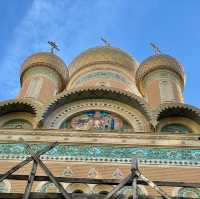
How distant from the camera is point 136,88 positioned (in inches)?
679

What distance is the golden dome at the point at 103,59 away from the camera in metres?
18.1

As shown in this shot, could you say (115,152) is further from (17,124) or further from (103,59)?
(103,59)

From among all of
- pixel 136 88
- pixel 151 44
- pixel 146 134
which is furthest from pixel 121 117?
pixel 151 44

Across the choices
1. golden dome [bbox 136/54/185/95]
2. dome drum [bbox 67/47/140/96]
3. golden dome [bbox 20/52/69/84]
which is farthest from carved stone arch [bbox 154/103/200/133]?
golden dome [bbox 20/52/69/84]

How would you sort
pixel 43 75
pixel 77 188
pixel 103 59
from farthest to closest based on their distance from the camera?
1. pixel 103 59
2. pixel 43 75
3. pixel 77 188

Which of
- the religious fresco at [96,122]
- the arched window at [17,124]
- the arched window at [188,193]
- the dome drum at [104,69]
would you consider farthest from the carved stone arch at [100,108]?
the dome drum at [104,69]

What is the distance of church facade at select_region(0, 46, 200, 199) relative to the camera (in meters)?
9.08

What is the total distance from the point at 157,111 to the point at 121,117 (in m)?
1.03

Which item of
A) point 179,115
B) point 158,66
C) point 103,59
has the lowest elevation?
point 179,115

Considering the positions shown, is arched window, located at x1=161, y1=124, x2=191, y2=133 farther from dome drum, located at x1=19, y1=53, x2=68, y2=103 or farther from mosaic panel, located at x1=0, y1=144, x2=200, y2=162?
dome drum, located at x1=19, y1=53, x2=68, y2=103

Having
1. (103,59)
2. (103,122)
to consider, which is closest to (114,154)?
(103,122)

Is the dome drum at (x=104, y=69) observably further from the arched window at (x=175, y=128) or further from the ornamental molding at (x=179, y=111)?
the arched window at (x=175, y=128)

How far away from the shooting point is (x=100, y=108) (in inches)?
491

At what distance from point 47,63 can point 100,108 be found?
4448mm
